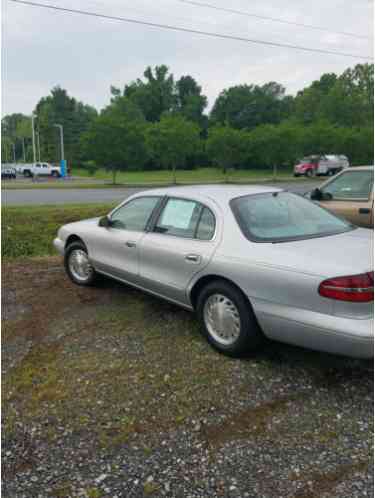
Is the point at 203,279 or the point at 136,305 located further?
the point at 136,305

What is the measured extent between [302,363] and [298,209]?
57.4 inches

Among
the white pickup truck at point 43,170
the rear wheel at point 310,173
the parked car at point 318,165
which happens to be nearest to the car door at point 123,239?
the parked car at point 318,165

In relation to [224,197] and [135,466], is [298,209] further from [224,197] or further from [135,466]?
[135,466]

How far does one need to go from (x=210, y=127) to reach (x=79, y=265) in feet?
168

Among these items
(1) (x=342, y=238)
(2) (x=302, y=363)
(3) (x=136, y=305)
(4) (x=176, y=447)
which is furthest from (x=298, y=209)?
(4) (x=176, y=447)

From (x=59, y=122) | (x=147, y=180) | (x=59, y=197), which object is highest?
(x=59, y=122)

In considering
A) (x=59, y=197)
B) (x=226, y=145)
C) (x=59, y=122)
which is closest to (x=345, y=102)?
(x=226, y=145)

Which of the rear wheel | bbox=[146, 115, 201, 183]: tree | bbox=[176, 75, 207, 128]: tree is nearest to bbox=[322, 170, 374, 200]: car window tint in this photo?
bbox=[146, 115, 201, 183]: tree

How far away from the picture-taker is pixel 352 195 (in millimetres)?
6969

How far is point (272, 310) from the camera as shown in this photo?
3.41m

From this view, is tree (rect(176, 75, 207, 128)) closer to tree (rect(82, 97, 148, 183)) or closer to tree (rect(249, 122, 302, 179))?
tree (rect(249, 122, 302, 179))

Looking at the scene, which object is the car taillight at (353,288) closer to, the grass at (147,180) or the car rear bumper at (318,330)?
the car rear bumper at (318,330)

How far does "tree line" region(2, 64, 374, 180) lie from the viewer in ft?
112

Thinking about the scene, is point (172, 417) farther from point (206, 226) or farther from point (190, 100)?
point (190, 100)
